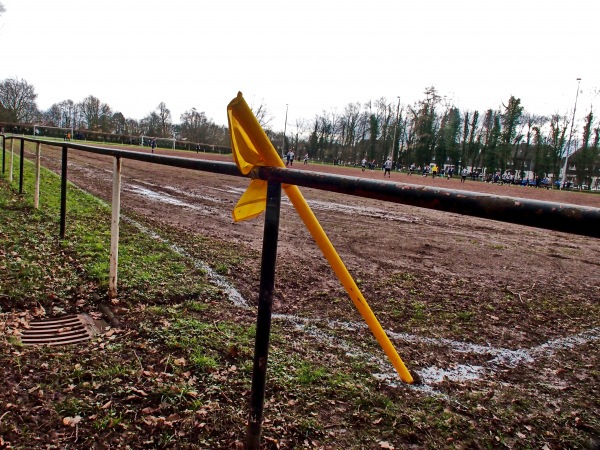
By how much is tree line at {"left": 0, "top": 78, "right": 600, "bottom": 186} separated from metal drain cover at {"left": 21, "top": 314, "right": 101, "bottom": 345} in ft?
216

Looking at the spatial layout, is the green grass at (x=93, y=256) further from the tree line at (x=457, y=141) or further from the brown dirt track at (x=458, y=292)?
the tree line at (x=457, y=141)

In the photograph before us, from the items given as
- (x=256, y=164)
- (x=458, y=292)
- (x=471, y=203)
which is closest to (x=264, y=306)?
(x=256, y=164)

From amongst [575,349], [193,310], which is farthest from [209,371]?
[575,349]

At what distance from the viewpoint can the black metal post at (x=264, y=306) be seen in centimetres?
156

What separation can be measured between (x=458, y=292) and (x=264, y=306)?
3.41 meters

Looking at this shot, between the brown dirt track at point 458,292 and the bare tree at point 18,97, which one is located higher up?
the bare tree at point 18,97

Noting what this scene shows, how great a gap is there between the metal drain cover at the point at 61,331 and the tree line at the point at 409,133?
65872mm

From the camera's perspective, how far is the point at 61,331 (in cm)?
283

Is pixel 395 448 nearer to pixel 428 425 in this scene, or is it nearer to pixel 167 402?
pixel 428 425

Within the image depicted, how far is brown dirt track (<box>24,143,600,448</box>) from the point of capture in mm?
2828

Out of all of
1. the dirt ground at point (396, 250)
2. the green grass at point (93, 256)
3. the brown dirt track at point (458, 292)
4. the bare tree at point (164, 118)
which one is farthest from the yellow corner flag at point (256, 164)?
the bare tree at point (164, 118)

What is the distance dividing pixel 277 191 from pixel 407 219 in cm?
949

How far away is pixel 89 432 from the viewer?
1852mm

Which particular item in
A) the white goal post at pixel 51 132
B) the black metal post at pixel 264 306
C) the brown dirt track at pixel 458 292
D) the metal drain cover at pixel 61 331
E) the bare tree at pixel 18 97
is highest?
the bare tree at pixel 18 97
